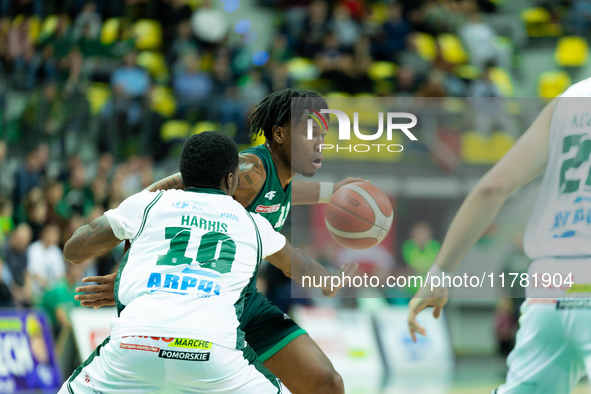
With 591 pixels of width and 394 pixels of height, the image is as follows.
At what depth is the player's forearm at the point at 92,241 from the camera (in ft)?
12.2

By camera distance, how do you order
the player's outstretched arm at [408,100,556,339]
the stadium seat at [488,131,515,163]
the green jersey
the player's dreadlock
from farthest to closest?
1. the stadium seat at [488,131,515,163]
2. the player's dreadlock
3. the green jersey
4. the player's outstretched arm at [408,100,556,339]

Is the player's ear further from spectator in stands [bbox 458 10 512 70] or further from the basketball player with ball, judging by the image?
spectator in stands [bbox 458 10 512 70]

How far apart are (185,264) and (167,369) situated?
48 centimetres

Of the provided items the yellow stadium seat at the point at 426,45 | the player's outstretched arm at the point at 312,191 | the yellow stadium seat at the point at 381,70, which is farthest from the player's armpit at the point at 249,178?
the yellow stadium seat at the point at 426,45

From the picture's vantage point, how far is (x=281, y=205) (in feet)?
16.0

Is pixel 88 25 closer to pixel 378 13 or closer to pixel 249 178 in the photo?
pixel 378 13

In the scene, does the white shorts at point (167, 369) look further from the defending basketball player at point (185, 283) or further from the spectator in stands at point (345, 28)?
the spectator in stands at point (345, 28)

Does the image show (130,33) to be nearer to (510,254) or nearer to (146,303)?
(510,254)

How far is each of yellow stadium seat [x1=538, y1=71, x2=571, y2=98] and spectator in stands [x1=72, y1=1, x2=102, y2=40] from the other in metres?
8.69

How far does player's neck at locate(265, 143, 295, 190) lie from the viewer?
477 centimetres

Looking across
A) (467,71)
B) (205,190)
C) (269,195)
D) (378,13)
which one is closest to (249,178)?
(269,195)

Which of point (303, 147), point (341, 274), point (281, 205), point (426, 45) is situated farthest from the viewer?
point (426, 45)

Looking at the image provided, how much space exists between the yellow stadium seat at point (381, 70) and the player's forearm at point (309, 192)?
8969 millimetres

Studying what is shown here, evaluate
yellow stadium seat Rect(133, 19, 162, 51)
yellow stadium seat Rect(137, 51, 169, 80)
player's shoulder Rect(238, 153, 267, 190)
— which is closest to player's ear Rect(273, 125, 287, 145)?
player's shoulder Rect(238, 153, 267, 190)
